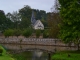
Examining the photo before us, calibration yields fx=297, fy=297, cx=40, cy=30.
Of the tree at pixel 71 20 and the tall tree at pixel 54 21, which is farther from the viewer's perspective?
the tall tree at pixel 54 21

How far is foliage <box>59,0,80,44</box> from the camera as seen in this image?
38.3 metres

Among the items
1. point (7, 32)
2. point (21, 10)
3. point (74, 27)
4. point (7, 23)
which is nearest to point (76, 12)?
point (74, 27)

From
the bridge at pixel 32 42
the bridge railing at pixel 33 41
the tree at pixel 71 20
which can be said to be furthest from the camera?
the bridge railing at pixel 33 41

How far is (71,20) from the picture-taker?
39.0 m

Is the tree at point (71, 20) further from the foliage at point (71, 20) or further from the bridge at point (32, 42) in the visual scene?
the bridge at point (32, 42)

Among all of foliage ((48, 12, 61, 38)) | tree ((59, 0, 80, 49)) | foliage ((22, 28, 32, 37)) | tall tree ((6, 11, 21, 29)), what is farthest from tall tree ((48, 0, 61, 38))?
tall tree ((6, 11, 21, 29))

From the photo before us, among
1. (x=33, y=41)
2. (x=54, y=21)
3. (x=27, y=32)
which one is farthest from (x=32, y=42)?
(x=54, y=21)

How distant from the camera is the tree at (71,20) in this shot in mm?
38344

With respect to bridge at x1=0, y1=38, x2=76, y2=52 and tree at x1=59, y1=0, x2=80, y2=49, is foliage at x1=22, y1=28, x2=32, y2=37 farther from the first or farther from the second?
tree at x1=59, y1=0, x2=80, y2=49

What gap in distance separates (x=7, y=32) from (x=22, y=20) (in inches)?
1045

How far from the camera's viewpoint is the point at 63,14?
4078cm

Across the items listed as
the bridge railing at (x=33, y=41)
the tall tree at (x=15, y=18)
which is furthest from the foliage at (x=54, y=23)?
the tall tree at (x=15, y=18)

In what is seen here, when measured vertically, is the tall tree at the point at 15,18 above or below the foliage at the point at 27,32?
above

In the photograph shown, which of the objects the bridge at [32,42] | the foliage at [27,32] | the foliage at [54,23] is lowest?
the bridge at [32,42]
